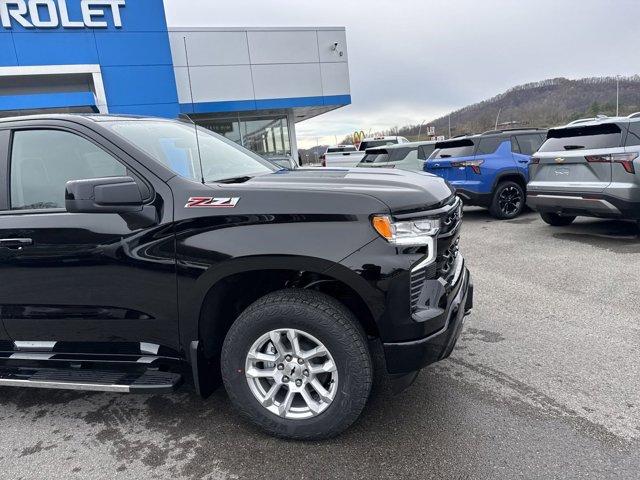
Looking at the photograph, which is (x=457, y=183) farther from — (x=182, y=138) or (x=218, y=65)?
(x=218, y=65)

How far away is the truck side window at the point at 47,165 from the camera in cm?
279

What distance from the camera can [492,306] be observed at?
4520 mm

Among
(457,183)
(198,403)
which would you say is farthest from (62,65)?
(198,403)

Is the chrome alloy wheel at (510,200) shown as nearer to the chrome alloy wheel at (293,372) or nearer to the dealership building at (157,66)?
the chrome alloy wheel at (293,372)

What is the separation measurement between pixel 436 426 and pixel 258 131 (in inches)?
860

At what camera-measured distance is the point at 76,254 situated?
105 inches

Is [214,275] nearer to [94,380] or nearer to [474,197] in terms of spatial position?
[94,380]

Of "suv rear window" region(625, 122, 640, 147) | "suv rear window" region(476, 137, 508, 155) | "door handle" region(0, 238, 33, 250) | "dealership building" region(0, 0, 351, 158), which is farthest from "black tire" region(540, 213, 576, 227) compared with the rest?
"dealership building" region(0, 0, 351, 158)

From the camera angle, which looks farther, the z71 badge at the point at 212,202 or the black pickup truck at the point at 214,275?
the z71 badge at the point at 212,202

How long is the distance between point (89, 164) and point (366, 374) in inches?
82.4

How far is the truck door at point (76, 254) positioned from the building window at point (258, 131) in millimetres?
19257

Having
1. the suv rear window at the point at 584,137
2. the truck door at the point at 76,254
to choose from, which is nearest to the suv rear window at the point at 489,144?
the suv rear window at the point at 584,137

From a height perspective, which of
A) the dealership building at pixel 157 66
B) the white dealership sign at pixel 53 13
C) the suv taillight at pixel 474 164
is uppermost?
the white dealership sign at pixel 53 13

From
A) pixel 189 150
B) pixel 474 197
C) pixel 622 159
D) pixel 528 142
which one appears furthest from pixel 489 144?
pixel 189 150
